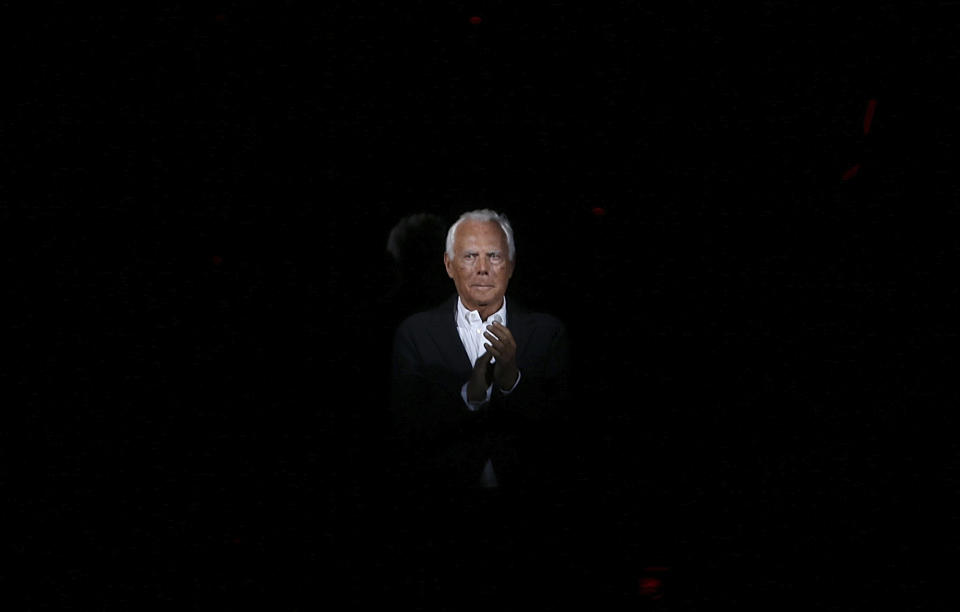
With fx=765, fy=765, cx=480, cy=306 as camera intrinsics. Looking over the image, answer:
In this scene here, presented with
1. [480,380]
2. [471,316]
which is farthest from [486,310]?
[480,380]

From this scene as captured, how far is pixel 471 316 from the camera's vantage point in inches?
63.4

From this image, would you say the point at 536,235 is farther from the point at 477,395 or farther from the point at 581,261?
the point at 477,395

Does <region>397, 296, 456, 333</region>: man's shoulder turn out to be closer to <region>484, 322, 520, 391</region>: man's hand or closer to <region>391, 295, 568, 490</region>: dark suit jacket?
<region>391, 295, 568, 490</region>: dark suit jacket

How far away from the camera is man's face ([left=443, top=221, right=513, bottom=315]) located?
159 cm

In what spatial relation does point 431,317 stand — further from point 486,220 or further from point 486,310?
point 486,220

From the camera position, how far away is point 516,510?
1.60 m

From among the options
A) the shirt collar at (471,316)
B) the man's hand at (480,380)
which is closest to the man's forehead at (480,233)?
the shirt collar at (471,316)

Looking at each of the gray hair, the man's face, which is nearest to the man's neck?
the man's face

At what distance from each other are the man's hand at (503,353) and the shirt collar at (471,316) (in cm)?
5

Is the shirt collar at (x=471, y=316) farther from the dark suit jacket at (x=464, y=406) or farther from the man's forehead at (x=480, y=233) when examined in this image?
the man's forehead at (x=480, y=233)

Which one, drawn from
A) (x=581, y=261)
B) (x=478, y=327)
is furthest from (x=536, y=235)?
(x=478, y=327)

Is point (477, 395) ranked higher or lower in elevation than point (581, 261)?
lower

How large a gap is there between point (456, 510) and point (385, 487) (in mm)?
163

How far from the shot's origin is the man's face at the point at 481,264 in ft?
5.21
